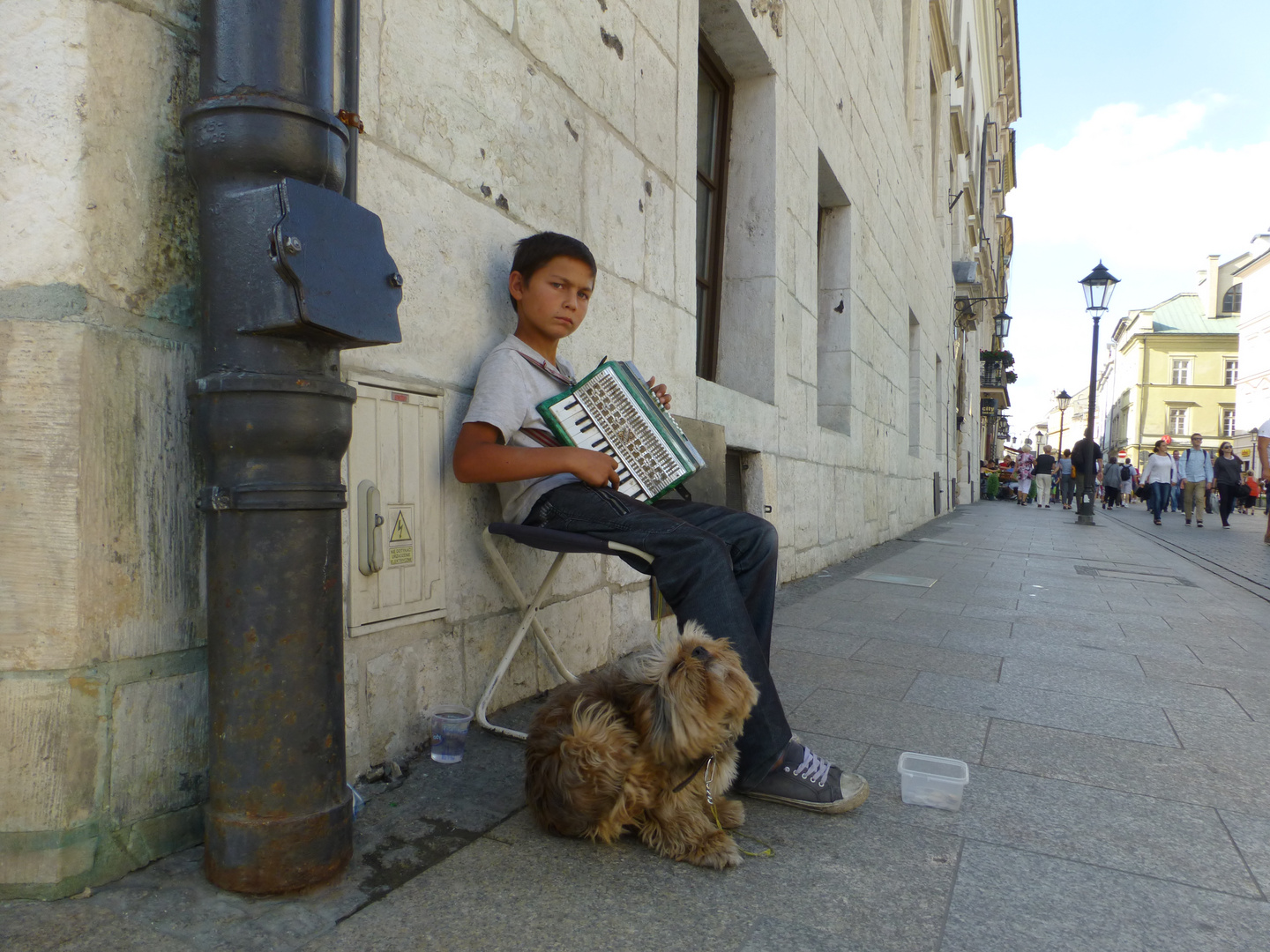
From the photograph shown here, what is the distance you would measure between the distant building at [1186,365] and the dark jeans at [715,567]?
7949 centimetres

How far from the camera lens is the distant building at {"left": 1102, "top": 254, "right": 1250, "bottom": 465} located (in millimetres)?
70500

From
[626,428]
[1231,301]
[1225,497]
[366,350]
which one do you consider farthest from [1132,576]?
[1231,301]

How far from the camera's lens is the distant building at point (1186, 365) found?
70.5 metres

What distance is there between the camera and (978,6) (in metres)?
21.9

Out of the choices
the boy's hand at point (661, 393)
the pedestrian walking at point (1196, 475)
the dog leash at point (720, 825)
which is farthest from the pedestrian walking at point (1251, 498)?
the dog leash at point (720, 825)

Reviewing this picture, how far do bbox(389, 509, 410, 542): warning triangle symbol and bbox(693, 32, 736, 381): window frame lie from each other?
12.6 feet

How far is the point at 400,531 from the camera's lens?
2.53 meters

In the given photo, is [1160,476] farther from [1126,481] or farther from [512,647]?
[512,647]

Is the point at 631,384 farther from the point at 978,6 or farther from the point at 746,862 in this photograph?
the point at 978,6

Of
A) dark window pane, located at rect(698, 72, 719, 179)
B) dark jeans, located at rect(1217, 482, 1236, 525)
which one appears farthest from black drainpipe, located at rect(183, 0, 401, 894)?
dark jeans, located at rect(1217, 482, 1236, 525)

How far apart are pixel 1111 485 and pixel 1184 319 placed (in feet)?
196

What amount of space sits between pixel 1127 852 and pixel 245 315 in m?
2.38

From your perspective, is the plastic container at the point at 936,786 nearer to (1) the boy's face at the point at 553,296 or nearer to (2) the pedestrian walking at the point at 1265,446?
(1) the boy's face at the point at 553,296

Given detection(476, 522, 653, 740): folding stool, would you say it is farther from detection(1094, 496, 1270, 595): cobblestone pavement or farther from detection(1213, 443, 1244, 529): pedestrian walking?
detection(1213, 443, 1244, 529): pedestrian walking
